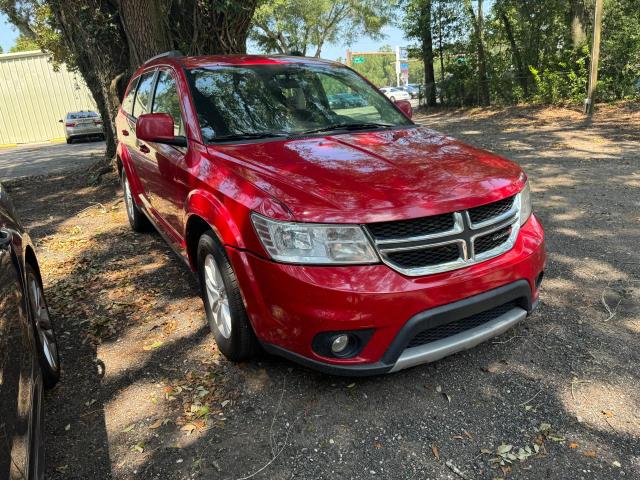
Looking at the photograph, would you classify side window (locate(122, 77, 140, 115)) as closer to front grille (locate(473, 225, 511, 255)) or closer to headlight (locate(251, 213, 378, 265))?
headlight (locate(251, 213, 378, 265))

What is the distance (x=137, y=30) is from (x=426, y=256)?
6.67 meters

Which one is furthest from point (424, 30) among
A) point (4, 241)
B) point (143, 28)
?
point (4, 241)

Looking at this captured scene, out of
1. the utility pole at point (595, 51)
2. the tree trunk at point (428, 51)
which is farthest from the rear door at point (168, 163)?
the tree trunk at point (428, 51)

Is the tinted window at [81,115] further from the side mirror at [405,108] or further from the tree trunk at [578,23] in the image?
the side mirror at [405,108]

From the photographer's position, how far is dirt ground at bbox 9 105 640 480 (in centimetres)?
228

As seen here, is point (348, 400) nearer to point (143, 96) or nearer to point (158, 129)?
point (158, 129)

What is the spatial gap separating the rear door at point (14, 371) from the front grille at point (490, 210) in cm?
203

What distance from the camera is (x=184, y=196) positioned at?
3281 mm

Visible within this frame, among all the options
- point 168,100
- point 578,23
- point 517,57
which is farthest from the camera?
point 517,57

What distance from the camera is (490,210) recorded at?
259cm

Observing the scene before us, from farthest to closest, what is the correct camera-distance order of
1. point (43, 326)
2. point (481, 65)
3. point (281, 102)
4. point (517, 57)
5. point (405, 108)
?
point (481, 65)
point (517, 57)
point (405, 108)
point (281, 102)
point (43, 326)

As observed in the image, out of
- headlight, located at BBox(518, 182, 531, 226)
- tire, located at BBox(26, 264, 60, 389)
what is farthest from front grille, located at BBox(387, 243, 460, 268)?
tire, located at BBox(26, 264, 60, 389)

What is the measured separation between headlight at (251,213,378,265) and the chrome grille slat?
2.4 inches

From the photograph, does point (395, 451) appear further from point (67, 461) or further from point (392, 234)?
point (67, 461)
